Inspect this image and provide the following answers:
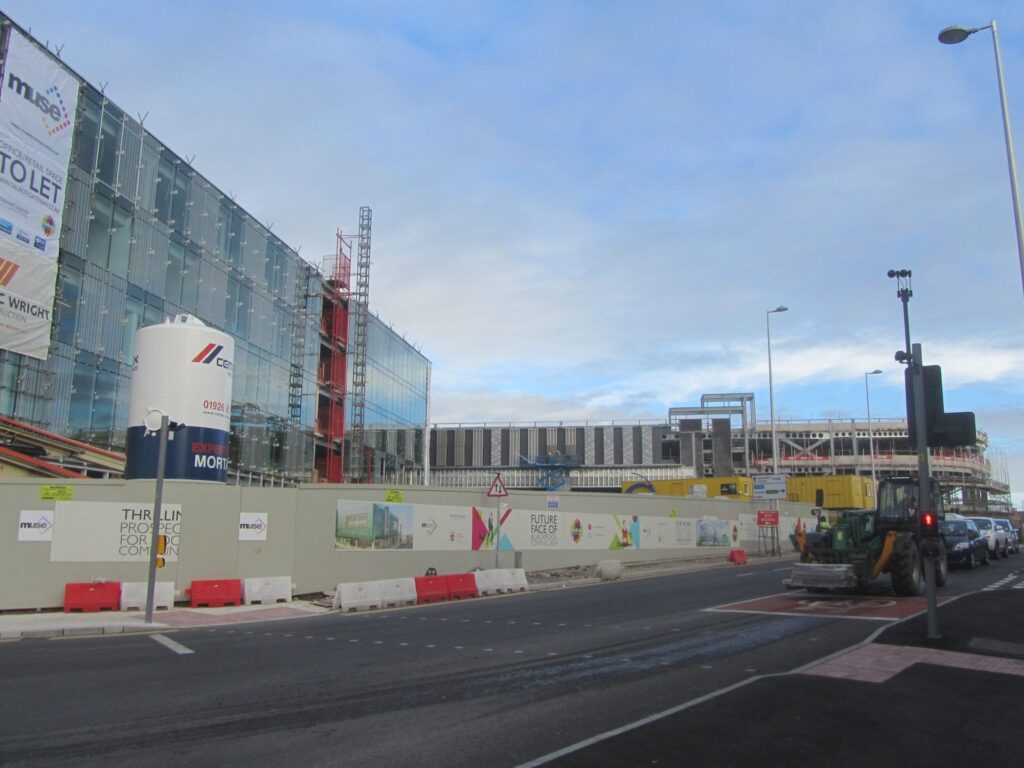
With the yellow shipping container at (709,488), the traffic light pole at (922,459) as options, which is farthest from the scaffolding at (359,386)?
the traffic light pole at (922,459)

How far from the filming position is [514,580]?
22672mm

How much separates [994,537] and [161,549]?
30.6 m

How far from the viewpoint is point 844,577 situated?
58.9 feet

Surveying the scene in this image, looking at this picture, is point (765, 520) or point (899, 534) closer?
point (899, 534)

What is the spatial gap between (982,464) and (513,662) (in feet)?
324

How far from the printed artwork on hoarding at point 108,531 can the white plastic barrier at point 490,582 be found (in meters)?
7.45

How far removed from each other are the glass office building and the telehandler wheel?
24.4 meters

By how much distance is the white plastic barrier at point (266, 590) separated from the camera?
1895cm

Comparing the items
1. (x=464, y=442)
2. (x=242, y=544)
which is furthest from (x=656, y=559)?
(x=464, y=442)

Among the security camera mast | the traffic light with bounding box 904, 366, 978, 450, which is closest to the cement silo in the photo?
the security camera mast

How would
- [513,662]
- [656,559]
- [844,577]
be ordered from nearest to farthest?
1. [513,662]
2. [844,577]
3. [656,559]

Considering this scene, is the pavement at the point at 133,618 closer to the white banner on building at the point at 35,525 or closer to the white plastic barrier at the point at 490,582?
the white banner on building at the point at 35,525

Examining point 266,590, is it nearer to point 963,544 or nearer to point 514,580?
point 514,580

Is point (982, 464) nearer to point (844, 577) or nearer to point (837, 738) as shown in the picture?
point (844, 577)
